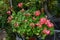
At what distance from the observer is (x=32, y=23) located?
358cm

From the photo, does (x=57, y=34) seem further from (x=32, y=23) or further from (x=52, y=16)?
(x=32, y=23)

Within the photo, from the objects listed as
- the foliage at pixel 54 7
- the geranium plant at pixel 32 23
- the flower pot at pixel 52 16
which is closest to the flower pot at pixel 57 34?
the flower pot at pixel 52 16

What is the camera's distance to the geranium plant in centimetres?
354

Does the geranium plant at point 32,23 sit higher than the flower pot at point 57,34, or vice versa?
the geranium plant at point 32,23

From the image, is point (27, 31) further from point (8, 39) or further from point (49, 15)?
point (8, 39)

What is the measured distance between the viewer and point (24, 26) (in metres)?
3.61

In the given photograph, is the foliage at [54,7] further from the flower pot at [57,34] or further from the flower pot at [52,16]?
the flower pot at [57,34]

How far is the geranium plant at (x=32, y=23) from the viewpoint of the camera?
3.54m

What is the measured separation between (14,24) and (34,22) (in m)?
0.32

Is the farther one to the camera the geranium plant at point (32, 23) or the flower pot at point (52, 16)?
the flower pot at point (52, 16)

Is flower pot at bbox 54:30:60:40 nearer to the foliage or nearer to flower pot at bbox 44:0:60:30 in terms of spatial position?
flower pot at bbox 44:0:60:30

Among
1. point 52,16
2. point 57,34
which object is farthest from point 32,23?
point 57,34

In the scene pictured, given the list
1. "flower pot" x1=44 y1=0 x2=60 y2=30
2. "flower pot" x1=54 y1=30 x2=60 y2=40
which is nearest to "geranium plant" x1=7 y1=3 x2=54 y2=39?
"flower pot" x1=44 y1=0 x2=60 y2=30

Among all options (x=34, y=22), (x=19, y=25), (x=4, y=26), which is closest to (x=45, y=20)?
(x=34, y=22)
